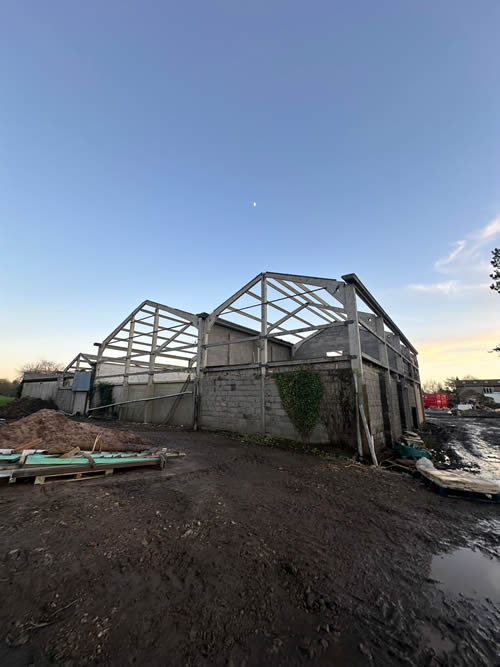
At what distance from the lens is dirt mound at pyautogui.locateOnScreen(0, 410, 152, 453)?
5.80m

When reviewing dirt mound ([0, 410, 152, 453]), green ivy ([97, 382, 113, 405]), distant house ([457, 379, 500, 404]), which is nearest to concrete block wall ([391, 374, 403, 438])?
dirt mound ([0, 410, 152, 453])

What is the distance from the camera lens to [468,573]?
2.90 m

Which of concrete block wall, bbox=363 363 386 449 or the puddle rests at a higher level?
concrete block wall, bbox=363 363 386 449

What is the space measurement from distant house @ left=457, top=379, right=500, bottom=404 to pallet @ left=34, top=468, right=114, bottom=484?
190 ft

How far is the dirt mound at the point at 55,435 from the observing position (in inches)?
229

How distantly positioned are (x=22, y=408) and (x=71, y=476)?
20.2m

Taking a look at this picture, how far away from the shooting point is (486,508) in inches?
187

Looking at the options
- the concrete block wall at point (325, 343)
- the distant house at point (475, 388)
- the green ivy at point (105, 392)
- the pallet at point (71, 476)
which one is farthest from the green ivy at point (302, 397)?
the distant house at point (475, 388)

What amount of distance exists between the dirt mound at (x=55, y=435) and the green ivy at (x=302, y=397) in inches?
211

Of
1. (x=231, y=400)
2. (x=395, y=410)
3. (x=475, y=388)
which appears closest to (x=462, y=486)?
(x=395, y=410)

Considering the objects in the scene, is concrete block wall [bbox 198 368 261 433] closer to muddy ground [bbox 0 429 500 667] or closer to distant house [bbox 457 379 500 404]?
muddy ground [bbox 0 429 500 667]

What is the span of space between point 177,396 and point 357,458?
9.79 metres

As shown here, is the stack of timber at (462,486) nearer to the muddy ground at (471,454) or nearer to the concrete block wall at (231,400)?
the muddy ground at (471,454)

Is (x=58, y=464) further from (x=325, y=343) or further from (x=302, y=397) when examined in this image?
(x=325, y=343)
